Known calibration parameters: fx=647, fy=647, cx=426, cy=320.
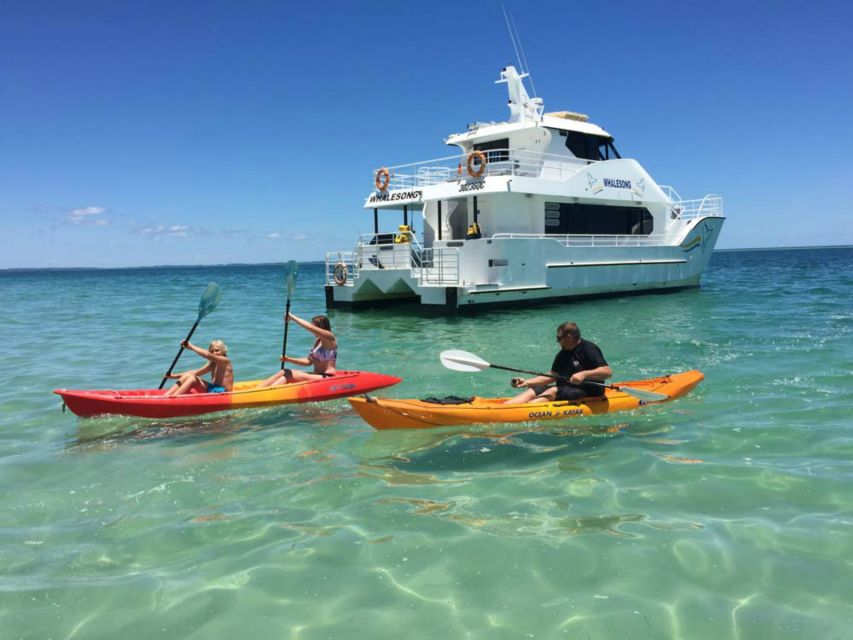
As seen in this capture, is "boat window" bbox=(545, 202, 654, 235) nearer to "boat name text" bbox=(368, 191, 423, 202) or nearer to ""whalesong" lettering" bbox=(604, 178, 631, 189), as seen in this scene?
""whalesong" lettering" bbox=(604, 178, 631, 189)

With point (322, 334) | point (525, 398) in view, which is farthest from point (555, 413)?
point (322, 334)

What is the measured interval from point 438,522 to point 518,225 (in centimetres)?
1620

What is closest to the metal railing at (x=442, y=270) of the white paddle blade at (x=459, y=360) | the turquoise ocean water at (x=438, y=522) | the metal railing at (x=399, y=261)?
the metal railing at (x=399, y=261)

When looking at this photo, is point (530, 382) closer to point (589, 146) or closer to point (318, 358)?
point (318, 358)

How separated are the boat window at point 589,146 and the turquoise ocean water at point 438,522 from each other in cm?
1396

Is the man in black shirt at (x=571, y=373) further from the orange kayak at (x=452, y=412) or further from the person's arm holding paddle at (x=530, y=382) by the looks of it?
the orange kayak at (x=452, y=412)

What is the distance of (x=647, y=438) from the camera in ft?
22.3

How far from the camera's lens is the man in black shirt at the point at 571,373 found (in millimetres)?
7113

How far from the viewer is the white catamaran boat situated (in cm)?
1897

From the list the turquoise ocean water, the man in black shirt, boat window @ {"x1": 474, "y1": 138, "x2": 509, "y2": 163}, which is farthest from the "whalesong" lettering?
the man in black shirt

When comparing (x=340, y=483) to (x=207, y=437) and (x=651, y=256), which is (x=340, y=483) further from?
(x=651, y=256)

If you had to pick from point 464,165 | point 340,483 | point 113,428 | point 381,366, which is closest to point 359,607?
point 340,483

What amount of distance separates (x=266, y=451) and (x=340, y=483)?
4.58ft

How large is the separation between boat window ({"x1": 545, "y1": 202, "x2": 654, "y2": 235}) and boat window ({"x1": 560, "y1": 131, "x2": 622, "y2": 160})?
5.88 feet
